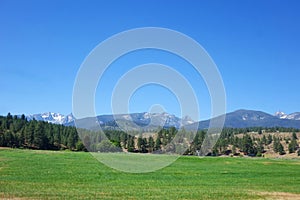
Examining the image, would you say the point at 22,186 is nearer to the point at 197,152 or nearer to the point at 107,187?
the point at 107,187

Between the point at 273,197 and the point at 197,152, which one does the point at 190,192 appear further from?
the point at 197,152

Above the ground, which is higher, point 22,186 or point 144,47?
point 144,47

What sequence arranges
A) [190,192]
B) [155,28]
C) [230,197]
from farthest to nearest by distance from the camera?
1. [190,192]
2. [230,197]
3. [155,28]

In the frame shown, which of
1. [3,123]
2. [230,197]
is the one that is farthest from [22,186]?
[3,123]

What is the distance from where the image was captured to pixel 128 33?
20359 mm

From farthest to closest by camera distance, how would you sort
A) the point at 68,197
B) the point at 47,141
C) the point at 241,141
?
the point at 241,141 < the point at 47,141 < the point at 68,197

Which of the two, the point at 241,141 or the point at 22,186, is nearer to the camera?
the point at 22,186

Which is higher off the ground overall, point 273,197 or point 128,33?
point 128,33

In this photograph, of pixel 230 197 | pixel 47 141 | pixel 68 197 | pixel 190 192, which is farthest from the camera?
pixel 47 141

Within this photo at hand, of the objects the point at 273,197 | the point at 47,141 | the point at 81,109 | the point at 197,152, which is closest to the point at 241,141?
the point at 197,152

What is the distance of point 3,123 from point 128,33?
150m

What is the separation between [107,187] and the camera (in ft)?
98.3

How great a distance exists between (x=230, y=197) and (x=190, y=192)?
10.5 feet

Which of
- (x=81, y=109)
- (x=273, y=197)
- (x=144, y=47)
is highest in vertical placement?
(x=144, y=47)
